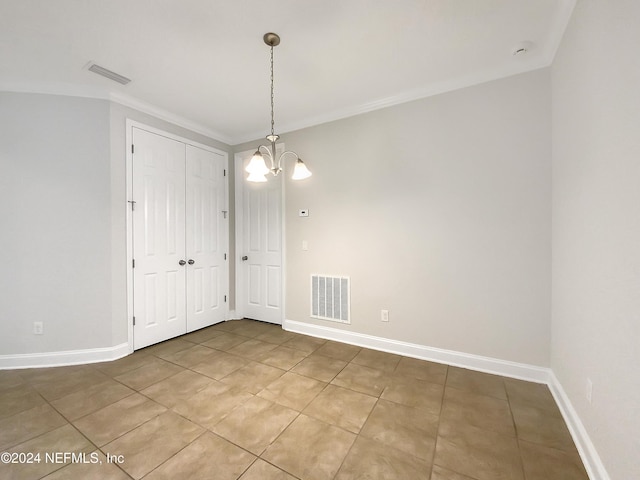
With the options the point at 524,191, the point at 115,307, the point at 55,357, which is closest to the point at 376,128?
the point at 524,191

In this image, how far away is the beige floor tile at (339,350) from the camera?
281 cm

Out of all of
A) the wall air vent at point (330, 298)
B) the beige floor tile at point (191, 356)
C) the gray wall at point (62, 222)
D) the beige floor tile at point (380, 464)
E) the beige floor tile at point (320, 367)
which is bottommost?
the beige floor tile at point (320, 367)

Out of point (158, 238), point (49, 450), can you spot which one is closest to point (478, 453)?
point (49, 450)

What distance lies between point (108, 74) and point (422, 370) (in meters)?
4.16

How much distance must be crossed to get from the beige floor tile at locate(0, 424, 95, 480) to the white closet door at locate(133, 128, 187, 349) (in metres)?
1.32

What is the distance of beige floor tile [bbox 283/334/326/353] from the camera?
301cm

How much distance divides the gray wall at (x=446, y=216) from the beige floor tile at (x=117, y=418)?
6.35 ft

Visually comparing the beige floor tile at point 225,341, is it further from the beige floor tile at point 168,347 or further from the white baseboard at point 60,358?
the white baseboard at point 60,358

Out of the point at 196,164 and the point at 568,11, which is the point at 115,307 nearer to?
the point at 196,164

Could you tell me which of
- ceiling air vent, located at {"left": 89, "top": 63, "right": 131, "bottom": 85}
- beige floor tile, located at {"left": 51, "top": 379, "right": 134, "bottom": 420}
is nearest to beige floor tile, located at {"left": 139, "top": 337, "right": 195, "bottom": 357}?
beige floor tile, located at {"left": 51, "top": 379, "right": 134, "bottom": 420}

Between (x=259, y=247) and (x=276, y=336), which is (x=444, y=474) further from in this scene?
(x=259, y=247)

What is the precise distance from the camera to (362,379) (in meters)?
2.35

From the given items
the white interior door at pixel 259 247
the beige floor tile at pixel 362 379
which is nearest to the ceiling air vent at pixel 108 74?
the white interior door at pixel 259 247

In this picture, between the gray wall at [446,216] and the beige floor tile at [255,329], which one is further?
the beige floor tile at [255,329]
